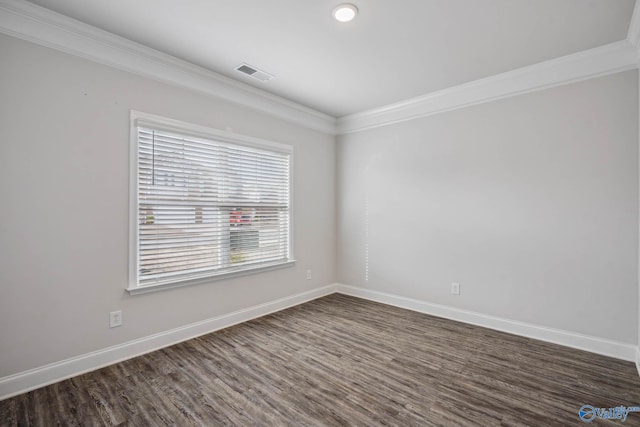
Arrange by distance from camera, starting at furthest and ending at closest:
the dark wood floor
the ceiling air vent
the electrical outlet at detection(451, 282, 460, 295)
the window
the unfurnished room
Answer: the electrical outlet at detection(451, 282, 460, 295), the ceiling air vent, the window, the unfurnished room, the dark wood floor

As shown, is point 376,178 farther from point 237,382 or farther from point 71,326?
point 71,326

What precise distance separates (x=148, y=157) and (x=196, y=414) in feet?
7.00

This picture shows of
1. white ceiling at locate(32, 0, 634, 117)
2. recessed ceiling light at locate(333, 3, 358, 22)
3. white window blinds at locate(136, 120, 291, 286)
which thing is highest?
white ceiling at locate(32, 0, 634, 117)

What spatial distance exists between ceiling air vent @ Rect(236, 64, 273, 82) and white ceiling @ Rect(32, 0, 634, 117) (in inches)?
2.7

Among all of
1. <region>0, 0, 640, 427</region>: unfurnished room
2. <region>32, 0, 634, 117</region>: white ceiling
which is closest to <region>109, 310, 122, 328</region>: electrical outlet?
<region>0, 0, 640, 427</region>: unfurnished room

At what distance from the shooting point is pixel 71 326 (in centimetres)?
238

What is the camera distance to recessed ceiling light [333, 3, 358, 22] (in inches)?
85.1

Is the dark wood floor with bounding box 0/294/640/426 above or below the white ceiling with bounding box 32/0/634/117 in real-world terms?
below

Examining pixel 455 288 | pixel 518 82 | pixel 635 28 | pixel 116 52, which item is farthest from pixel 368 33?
pixel 455 288

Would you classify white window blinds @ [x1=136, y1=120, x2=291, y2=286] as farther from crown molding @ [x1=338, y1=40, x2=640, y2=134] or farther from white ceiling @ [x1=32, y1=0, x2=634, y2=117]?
crown molding @ [x1=338, y1=40, x2=640, y2=134]

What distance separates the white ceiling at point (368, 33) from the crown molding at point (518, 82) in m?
→ 0.10

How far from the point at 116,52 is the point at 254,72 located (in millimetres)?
1200

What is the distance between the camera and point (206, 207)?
3230 mm

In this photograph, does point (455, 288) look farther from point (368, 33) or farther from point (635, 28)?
point (368, 33)
